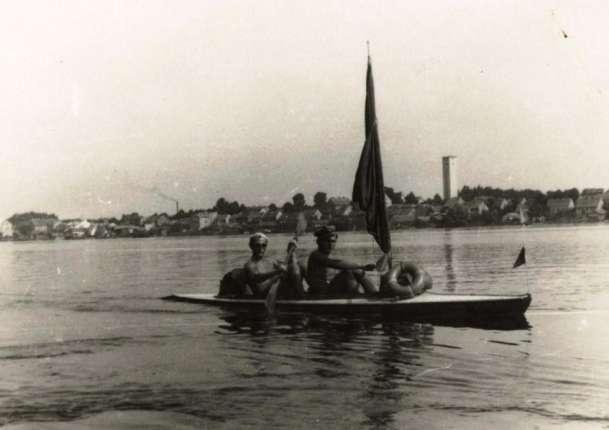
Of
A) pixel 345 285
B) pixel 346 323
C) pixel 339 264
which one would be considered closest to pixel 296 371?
Result: pixel 346 323

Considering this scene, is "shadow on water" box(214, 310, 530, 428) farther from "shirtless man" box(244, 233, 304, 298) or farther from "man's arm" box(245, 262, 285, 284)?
"man's arm" box(245, 262, 285, 284)

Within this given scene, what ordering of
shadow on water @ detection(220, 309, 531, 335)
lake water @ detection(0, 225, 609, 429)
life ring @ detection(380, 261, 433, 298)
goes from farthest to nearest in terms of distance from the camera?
1. life ring @ detection(380, 261, 433, 298)
2. shadow on water @ detection(220, 309, 531, 335)
3. lake water @ detection(0, 225, 609, 429)

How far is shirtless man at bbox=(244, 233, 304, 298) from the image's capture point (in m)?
17.7

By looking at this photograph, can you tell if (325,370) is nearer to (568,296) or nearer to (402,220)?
(568,296)

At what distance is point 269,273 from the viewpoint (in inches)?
715

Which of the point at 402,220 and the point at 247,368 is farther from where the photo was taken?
the point at 402,220

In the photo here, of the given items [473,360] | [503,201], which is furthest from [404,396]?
[503,201]

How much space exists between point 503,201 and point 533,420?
12525 centimetres

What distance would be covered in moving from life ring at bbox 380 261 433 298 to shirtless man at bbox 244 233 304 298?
80.9 inches

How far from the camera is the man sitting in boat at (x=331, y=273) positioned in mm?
16703

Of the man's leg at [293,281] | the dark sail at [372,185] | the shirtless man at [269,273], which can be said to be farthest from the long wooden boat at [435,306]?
the dark sail at [372,185]

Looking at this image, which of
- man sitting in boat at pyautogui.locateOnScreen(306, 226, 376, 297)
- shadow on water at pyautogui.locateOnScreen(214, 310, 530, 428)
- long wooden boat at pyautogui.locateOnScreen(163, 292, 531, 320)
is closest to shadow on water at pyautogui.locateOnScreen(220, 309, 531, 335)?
shadow on water at pyautogui.locateOnScreen(214, 310, 530, 428)

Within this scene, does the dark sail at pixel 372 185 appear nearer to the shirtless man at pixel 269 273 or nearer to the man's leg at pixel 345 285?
the man's leg at pixel 345 285

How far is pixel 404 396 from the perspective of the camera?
9.75 m
